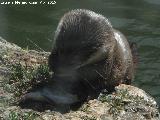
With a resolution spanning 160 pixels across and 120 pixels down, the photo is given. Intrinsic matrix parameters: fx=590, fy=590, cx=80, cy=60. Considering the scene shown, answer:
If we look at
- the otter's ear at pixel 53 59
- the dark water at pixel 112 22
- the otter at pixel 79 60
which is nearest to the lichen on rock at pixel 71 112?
the otter at pixel 79 60

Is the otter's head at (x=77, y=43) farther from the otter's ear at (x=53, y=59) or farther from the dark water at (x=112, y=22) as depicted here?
the dark water at (x=112, y=22)

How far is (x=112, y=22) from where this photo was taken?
13492 mm

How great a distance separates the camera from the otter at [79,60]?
710cm

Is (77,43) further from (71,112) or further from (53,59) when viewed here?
(71,112)

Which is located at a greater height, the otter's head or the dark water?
the otter's head

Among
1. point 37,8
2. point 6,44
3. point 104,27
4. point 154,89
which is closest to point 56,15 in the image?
point 37,8

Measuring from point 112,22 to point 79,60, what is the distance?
6454mm

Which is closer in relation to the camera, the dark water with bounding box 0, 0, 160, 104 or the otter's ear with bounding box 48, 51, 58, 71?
the otter's ear with bounding box 48, 51, 58, 71

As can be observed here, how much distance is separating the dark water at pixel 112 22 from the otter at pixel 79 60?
3.38 metres

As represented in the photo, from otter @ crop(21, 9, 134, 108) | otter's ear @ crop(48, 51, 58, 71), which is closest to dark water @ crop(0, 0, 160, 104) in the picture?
otter @ crop(21, 9, 134, 108)

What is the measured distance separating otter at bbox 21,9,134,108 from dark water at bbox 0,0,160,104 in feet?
11.1

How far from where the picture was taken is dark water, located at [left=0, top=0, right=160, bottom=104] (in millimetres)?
11828

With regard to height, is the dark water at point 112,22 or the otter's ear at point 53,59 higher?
the otter's ear at point 53,59

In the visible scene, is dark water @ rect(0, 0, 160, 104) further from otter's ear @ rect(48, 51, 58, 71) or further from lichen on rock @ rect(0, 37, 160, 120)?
otter's ear @ rect(48, 51, 58, 71)
